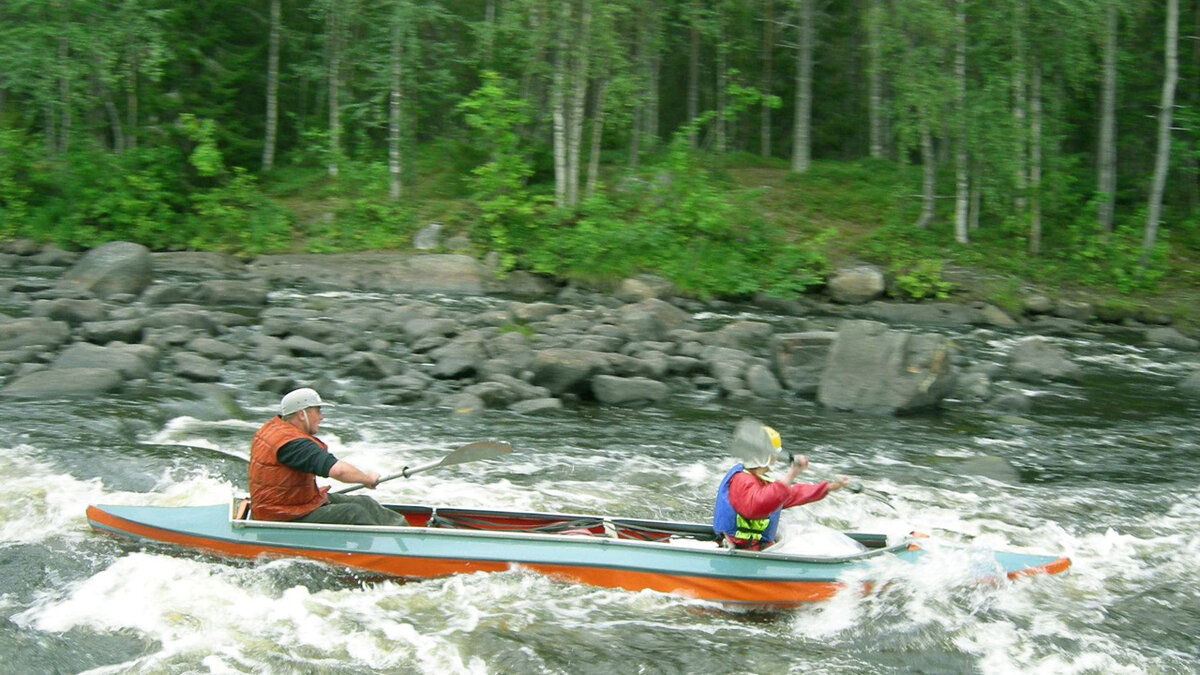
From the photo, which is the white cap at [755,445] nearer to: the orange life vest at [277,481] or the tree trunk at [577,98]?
the orange life vest at [277,481]

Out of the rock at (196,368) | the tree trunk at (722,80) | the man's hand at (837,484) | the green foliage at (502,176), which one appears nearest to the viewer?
the man's hand at (837,484)

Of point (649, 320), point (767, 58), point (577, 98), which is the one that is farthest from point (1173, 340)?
point (767, 58)

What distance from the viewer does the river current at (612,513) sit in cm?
638

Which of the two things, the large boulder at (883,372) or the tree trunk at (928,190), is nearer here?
the large boulder at (883,372)

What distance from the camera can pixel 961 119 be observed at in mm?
20406

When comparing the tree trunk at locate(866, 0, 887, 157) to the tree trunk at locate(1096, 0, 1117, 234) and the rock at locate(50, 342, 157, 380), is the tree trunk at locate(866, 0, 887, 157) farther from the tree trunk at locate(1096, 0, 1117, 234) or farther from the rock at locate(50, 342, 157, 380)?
the rock at locate(50, 342, 157, 380)

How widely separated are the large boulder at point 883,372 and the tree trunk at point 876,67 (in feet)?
35.6

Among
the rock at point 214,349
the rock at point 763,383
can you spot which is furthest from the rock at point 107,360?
the rock at point 763,383

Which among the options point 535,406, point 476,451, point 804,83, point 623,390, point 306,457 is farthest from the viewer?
point 804,83

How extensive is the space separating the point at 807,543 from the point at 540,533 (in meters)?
1.71

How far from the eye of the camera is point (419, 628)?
6.59m

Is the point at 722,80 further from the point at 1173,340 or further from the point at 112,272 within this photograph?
the point at 112,272

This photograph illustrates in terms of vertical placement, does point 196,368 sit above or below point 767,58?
below

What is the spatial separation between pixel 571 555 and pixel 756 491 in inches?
48.4
